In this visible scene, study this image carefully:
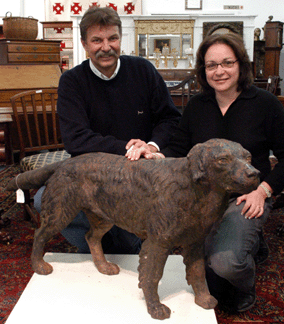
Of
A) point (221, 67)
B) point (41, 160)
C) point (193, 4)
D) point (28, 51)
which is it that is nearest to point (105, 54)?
point (221, 67)

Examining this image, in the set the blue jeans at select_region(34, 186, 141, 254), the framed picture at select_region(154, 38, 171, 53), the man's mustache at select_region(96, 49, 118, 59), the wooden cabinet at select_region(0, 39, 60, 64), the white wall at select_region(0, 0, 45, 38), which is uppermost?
the white wall at select_region(0, 0, 45, 38)

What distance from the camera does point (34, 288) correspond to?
1.51 meters

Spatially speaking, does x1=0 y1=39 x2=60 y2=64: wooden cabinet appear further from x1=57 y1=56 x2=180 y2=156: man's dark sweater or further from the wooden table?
x1=57 y1=56 x2=180 y2=156: man's dark sweater

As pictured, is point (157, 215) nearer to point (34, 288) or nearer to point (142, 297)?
point (142, 297)

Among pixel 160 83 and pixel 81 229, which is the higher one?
pixel 160 83

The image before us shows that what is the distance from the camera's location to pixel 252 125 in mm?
1806

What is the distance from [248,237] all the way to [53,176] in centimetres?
91

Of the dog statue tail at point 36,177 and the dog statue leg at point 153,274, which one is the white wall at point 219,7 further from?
the dog statue leg at point 153,274

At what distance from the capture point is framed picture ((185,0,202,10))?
10.1 meters

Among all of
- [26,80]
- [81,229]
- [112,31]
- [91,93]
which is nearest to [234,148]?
[112,31]

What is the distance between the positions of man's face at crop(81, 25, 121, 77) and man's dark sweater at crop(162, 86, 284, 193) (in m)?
0.52

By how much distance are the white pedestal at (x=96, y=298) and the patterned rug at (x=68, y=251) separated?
2.10 ft

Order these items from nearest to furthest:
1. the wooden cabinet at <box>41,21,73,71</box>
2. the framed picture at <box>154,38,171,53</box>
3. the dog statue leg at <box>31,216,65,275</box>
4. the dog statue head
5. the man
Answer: the dog statue head, the dog statue leg at <box>31,216,65,275</box>, the man, the framed picture at <box>154,38,171,53</box>, the wooden cabinet at <box>41,21,73,71</box>

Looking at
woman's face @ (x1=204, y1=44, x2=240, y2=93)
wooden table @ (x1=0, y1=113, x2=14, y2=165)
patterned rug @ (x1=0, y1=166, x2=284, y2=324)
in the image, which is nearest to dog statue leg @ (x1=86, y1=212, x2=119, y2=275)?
patterned rug @ (x1=0, y1=166, x2=284, y2=324)
